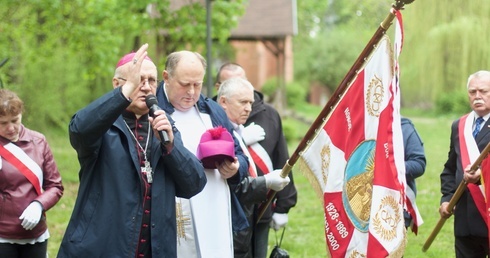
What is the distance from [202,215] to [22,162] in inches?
61.8

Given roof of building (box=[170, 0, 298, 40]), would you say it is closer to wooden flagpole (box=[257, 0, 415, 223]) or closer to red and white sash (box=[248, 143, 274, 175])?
red and white sash (box=[248, 143, 274, 175])

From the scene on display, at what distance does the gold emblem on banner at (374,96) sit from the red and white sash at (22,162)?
2.39m

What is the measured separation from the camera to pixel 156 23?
1505 cm

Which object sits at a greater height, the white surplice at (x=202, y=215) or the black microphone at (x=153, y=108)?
the black microphone at (x=153, y=108)

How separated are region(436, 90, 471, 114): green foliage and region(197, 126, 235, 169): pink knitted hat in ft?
110

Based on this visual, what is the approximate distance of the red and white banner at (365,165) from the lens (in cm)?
507

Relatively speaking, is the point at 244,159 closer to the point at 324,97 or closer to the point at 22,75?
the point at 22,75

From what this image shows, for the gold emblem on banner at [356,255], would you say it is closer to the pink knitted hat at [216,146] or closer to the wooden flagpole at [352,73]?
the wooden flagpole at [352,73]

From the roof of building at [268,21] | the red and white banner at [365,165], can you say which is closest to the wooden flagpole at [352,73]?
the red and white banner at [365,165]

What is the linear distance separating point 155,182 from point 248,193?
1.31 meters

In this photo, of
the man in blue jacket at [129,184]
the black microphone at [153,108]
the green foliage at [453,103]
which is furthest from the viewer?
the green foliage at [453,103]

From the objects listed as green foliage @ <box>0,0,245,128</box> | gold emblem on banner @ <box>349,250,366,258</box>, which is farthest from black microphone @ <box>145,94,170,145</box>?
green foliage @ <box>0,0,245,128</box>

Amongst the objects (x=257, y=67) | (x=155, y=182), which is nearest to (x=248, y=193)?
(x=155, y=182)

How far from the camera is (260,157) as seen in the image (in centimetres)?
645
